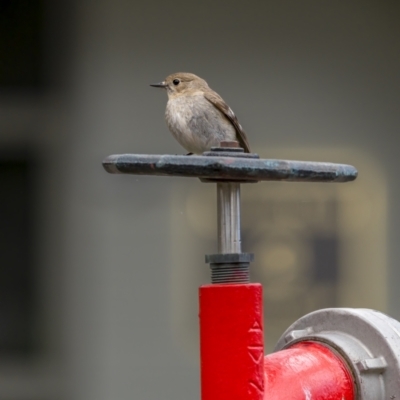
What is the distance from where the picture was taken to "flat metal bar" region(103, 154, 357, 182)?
37.0 inches

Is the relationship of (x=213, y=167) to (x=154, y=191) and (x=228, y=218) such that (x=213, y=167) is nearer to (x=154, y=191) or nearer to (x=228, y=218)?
(x=228, y=218)

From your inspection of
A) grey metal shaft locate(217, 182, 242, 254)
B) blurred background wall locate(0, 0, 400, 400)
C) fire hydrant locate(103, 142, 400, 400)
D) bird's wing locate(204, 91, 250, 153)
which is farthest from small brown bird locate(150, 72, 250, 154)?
blurred background wall locate(0, 0, 400, 400)

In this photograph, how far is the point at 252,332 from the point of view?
1.05m

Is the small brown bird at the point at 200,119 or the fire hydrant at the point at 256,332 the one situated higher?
the small brown bird at the point at 200,119

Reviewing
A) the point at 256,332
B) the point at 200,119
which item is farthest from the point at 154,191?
the point at 256,332

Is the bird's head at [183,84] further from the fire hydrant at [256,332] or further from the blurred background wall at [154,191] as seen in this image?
the blurred background wall at [154,191]

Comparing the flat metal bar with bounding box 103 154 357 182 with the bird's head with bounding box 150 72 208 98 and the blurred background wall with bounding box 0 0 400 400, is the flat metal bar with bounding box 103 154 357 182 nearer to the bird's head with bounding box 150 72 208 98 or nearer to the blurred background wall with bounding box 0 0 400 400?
the bird's head with bounding box 150 72 208 98

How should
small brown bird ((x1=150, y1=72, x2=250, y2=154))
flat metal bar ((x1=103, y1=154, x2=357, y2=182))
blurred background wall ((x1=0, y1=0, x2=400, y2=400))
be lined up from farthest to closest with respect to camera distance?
blurred background wall ((x1=0, y1=0, x2=400, y2=400)) < small brown bird ((x1=150, y1=72, x2=250, y2=154)) < flat metal bar ((x1=103, y1=154, x2=357, y2=182))

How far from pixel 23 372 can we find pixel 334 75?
1.70 meters

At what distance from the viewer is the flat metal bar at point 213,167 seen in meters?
0.94

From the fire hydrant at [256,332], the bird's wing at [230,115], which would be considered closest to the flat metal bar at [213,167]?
the fire hydrant at [256,332]

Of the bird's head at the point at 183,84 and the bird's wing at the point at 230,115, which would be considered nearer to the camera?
the bird's wing at the point at 230,115

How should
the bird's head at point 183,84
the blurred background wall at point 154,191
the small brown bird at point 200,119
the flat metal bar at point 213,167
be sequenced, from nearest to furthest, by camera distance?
the flat metal bar at point 213,167 → the small brown bird at point 200,119 → the bird's head at point 183,84 → the blurred background wall at point 154,191

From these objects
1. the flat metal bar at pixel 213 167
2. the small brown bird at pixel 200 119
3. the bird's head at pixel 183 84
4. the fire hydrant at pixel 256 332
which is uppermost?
the bird's head at pixel 183 84
